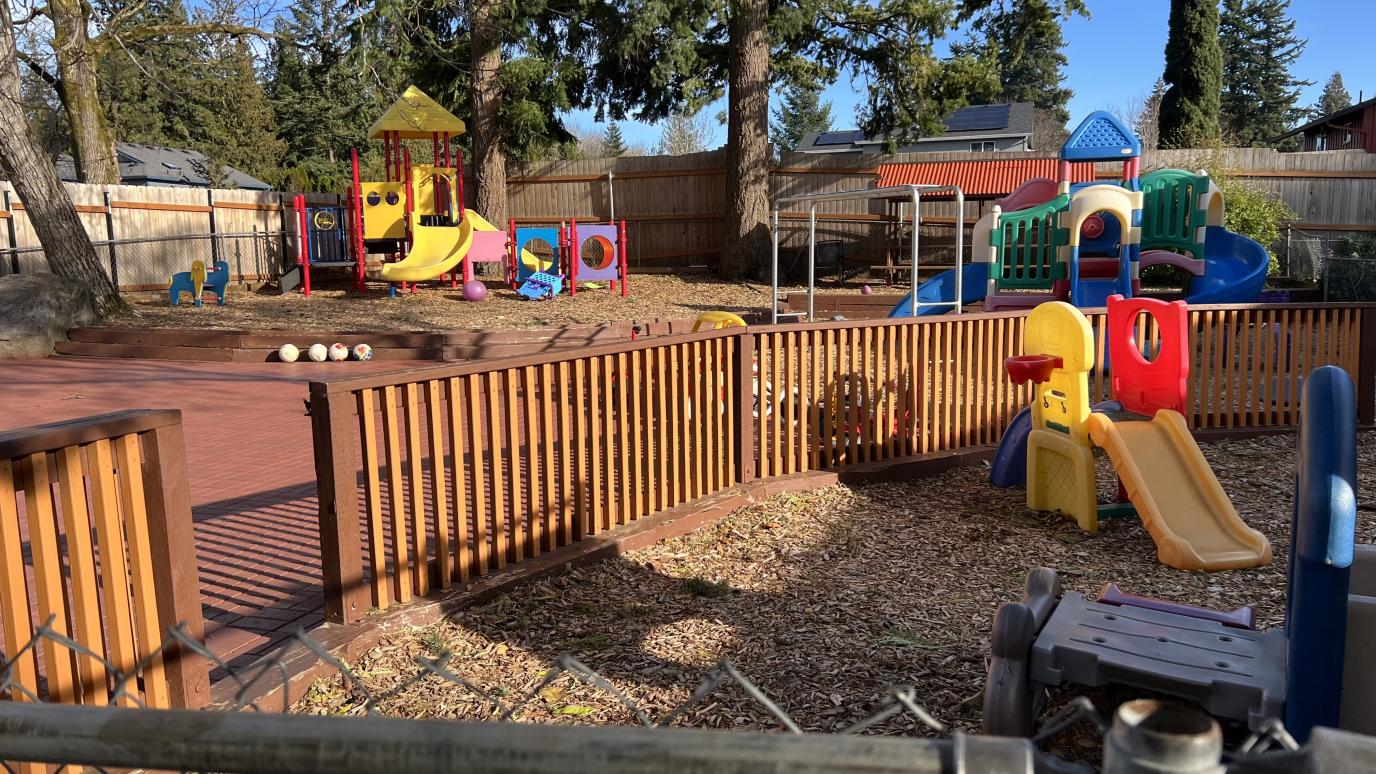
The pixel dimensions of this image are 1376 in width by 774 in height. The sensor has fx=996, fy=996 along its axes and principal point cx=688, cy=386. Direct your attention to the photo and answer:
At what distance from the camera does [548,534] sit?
4.75 metres

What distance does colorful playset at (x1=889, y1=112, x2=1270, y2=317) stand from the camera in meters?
11.7

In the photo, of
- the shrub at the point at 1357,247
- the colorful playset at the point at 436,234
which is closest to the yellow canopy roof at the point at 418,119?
the colorful playset at the point at 436,234

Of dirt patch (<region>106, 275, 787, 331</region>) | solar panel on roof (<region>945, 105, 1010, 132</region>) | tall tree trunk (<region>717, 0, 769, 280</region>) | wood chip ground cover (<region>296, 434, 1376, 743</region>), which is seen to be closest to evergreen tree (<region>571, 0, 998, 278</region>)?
tall tree trunk (<region>717, 0, 769, 280</region>)

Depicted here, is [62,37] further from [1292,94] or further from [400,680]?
[1292,94]

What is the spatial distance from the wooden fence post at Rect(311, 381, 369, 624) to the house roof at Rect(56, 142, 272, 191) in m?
36.8

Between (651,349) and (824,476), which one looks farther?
(824,476)

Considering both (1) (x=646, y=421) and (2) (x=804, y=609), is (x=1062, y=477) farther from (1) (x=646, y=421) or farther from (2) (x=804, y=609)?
(1) (x=646, y=421)

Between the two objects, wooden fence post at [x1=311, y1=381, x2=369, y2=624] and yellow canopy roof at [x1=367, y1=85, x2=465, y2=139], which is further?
yellow canopy roof at [x1=367, y1=85, x2=465, y2=139]

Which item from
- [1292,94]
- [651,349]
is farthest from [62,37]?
[1292,94]

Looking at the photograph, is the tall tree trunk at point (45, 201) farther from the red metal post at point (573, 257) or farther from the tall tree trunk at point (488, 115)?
the tall tree trunk at point (488, 115)

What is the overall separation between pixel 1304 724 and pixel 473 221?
1698 centimetres

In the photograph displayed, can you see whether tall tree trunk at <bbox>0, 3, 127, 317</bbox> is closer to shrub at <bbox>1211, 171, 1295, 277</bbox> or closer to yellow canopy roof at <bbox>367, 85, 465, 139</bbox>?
yellow canopy roof at <bbox>367, 85, 465, 139</bbox>

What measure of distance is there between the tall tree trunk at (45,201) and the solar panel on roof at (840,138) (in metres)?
41.2

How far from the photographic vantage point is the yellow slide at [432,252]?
17.0 m
